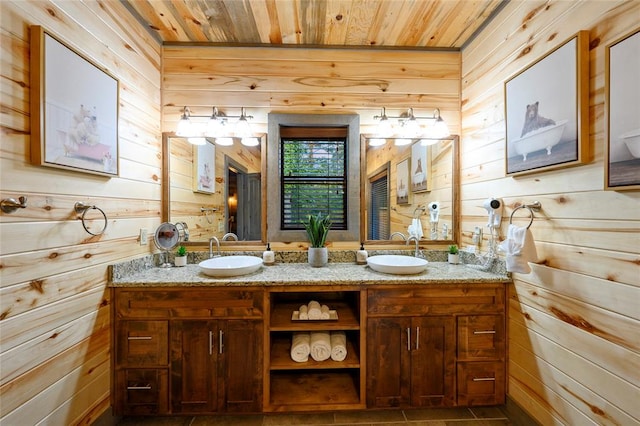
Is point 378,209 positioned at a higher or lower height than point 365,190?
lower

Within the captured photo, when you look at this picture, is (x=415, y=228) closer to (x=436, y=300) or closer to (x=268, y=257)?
(x=436, y=300)

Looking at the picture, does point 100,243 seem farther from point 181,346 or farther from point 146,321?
point 181,346

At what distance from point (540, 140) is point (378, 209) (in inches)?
42.0

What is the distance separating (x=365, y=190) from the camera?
210 centimetres

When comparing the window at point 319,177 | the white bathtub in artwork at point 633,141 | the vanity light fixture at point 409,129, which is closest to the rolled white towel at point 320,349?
the window at point 319,177

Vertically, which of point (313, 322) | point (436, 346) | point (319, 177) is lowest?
point (436, 346)

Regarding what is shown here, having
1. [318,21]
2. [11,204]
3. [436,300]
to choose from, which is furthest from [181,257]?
[318,21]

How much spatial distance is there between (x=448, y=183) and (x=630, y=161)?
115cm

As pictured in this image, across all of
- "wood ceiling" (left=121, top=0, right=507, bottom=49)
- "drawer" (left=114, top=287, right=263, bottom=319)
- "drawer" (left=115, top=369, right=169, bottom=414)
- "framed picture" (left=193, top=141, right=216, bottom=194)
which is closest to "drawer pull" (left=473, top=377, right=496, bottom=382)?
"drawer" (left=114, top=287, right=263, bottom=319)

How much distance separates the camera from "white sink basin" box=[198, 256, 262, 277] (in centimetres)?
161

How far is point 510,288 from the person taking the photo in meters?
1.59

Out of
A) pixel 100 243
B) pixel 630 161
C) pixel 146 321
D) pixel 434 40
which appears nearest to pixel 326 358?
pixel 146 321

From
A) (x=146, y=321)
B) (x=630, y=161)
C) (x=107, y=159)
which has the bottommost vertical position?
(x=146, y=321)

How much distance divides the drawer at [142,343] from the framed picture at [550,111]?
2.26 meters
